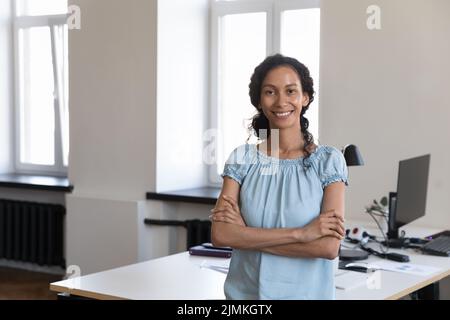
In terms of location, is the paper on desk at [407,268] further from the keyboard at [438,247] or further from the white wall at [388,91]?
the white wall at [388,91]

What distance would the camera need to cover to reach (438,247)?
3.60 meters

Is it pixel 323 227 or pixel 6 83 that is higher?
pixel 6 83

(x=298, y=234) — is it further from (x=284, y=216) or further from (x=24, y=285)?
Answer: (x=24, y=285)

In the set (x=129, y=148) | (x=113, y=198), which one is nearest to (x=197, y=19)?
(x=129, y=148)

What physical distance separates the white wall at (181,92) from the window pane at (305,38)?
663mm

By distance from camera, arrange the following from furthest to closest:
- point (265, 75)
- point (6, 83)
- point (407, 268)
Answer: point (6, 83) → point (407, 268) → point (265, 75)

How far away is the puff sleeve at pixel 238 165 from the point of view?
7.27ft

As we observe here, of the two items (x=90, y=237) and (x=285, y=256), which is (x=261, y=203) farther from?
(x=90, y=237)

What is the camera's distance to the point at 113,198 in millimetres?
5234

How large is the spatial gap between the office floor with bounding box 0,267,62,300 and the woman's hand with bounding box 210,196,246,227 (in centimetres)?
335

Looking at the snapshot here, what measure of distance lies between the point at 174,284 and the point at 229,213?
31.6 inches

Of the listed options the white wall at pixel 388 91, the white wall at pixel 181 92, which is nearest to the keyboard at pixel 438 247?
the white wall at pixel 388 91

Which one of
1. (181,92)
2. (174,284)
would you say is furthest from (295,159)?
(181,92)

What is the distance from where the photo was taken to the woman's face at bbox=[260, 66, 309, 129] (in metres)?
2.14
